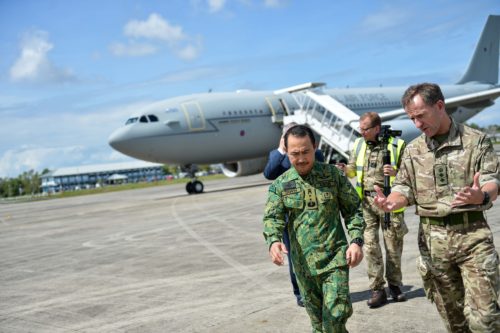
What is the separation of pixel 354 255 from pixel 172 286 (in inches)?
152

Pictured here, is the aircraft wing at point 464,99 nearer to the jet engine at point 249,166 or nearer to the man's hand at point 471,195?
the jet engine at point 249,166

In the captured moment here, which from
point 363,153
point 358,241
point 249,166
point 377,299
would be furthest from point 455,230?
point 249,166

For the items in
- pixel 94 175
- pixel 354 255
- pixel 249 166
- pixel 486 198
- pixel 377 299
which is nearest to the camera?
pixel 486 198

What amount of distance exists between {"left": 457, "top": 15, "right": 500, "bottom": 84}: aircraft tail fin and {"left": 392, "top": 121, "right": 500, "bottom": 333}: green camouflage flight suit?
3654cm

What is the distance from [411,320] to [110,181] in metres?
139

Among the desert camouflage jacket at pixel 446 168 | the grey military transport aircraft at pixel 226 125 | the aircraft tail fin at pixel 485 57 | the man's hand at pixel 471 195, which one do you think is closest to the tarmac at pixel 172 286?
the desert camouflage jacket at pixel 446 168

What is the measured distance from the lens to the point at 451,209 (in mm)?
3447

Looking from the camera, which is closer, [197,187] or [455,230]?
[455,230]

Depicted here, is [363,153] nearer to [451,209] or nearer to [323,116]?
[451,209]

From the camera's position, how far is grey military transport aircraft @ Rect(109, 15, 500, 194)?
2233 cm

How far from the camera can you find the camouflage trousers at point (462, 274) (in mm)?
3281

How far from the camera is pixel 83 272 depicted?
832 centimetres

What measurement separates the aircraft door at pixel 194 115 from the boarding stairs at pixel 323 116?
443 cm

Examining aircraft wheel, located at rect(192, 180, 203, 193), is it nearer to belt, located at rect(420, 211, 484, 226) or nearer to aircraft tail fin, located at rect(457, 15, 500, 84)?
belt, located at rect(420, 211, 484, 226)
